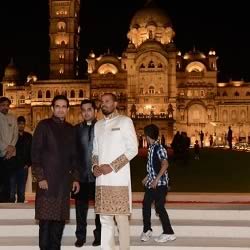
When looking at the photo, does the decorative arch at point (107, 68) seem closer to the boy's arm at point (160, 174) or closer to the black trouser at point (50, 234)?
the boy's arm at point (160, 174)

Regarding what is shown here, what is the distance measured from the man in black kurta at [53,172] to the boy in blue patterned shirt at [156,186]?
1.37 metres

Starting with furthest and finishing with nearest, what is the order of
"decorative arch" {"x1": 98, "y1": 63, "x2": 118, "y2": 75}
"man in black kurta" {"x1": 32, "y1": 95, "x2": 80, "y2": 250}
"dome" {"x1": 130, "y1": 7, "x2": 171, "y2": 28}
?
"dome" {"x1": 130, "y1": 7, "x2": 171, "y2": 28} < "decorative arch" {"x1": 98, "y1": 63, "x2": 118, "y2": 75} < "man in black kurta" {"x1": 32, "y1": 95, "x2": 80, "y2": 250}

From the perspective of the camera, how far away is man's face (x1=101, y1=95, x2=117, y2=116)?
7.64 metres

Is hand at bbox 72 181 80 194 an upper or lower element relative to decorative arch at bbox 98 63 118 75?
lower

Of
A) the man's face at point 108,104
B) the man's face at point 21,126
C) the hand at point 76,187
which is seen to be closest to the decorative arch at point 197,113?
the man's face at point 21,126

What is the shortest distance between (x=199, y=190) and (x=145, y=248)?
5.50 metres

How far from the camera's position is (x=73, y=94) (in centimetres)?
7400

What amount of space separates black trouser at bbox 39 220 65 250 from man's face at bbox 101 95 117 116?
5.17 feet

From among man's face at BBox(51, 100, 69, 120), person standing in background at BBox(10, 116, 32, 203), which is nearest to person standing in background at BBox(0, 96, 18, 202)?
person standing in background at BBox(10, 116, 32, 203)

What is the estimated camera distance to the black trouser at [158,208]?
859 centimetres

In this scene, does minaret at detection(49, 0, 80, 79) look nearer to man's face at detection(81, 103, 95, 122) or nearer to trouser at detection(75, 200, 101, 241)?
man's face at detection(81, 103, 95, 122)

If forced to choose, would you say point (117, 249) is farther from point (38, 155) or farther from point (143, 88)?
point (143, 88)

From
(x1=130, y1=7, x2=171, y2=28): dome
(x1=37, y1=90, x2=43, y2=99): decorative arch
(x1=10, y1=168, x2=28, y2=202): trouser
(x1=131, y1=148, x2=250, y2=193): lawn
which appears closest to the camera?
(x1=10, y1=168, x2=28, y2=202): trouser

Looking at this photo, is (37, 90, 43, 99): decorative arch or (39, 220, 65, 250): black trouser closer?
(39, 220, 65, 250): black trouser
